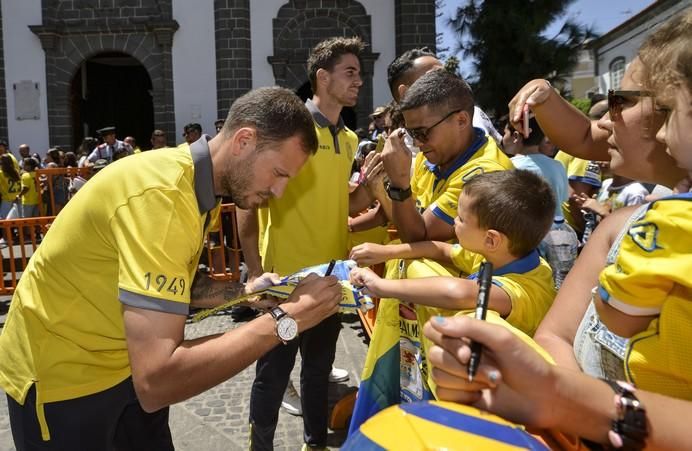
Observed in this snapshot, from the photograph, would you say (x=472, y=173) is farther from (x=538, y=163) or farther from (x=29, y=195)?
(x=29, y=195)

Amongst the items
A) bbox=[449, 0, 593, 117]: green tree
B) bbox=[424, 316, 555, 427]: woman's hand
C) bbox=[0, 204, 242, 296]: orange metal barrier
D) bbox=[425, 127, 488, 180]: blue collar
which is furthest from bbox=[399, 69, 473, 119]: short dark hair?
bbox=[449, 0, 593, 117]: green tree

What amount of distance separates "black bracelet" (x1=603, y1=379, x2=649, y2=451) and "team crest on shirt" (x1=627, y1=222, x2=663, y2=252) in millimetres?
291

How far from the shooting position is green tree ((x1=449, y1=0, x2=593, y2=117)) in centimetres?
1981

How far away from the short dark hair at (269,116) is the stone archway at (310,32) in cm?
1379

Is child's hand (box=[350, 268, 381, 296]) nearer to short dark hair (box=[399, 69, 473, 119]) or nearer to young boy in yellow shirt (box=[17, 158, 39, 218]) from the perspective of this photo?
short dark hair (box=[399, 69, 473, 119])

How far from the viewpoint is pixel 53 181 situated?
37.2 feet

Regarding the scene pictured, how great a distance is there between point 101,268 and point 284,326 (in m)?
0.63

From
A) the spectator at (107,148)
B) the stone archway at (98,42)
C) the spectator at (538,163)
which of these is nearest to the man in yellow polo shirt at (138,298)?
the spectator at (538,163)

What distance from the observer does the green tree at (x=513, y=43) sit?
19.8 meters

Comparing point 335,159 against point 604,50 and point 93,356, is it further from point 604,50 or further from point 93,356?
point 604,50

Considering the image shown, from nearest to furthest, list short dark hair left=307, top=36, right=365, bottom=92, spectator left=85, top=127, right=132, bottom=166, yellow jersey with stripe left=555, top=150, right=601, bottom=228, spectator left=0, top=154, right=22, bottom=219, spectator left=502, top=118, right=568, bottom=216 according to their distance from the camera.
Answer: short dark hair left=307, top=36, right=365, bottom=92
spectator left=502, top=118, right=568, bottom=216
yellow jersey with stripe left=555, top=150, right=601, bottom=228
spectator left=0, top=154, right=22, bottom=219
spectator left=85, top=127, right=132, bottom=166

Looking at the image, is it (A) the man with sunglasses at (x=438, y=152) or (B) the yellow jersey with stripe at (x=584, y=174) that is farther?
(B) the yellow jersey with stripe at (x=584, y=174)

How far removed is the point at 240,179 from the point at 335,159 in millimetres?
1323

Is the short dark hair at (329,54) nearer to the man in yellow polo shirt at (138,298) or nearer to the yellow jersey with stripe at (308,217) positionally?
the yellow jersey with stripe at (308,217)
